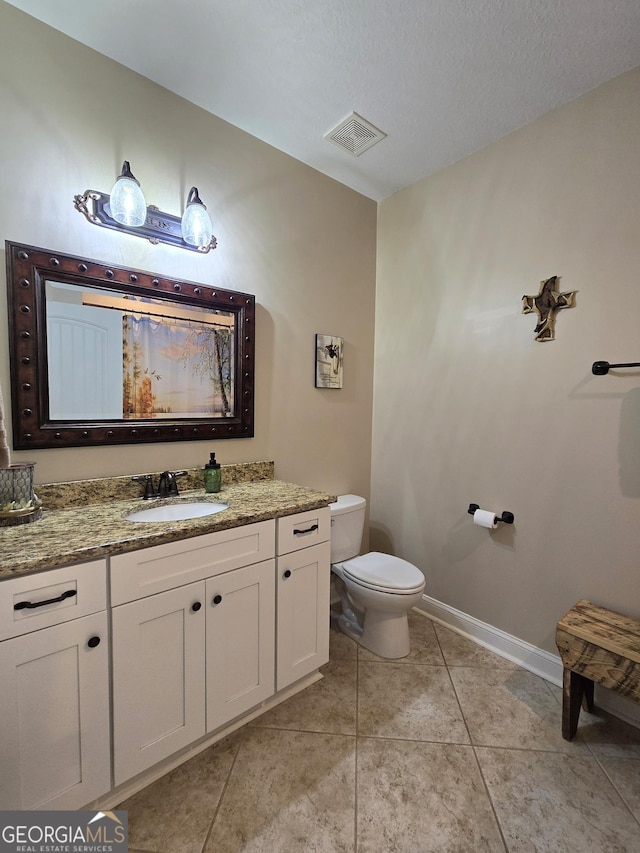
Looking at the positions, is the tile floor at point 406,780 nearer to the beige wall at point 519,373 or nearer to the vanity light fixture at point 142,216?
the beige wall at point 519,373

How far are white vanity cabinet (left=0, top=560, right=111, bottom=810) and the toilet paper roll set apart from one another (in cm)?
171

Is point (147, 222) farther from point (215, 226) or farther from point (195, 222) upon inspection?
point (215, 226)

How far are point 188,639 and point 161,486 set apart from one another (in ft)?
2.04

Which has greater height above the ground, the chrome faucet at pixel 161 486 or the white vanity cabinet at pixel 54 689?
the chrome faucet at pixel 161 486

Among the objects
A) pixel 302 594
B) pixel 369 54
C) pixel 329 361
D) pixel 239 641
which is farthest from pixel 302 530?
pixel 369 54

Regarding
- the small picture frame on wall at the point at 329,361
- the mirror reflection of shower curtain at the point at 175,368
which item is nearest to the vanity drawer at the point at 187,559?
the mirror reflection of shower curtain at the point at 175,368

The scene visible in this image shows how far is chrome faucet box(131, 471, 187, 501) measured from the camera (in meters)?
1.56

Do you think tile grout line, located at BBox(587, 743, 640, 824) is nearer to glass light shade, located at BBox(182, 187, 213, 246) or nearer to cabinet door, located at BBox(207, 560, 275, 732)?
cabinet door, located at BBox(207, 560, 275, 732)

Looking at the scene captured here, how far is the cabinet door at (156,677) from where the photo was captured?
1.11 meters

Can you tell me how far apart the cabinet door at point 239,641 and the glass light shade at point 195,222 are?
55.8 inches

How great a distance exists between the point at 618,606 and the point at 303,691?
1.42 m

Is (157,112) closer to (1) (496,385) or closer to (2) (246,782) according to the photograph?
(1) (496,385)

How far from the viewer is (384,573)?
1.91 meters

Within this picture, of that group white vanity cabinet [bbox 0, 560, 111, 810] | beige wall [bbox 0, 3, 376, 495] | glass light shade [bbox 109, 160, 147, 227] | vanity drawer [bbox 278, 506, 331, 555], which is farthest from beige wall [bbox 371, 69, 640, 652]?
white vanity cabinet [bbox 0, 560, 111, 810]
